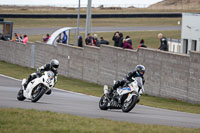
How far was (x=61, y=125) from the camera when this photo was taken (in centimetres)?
1125

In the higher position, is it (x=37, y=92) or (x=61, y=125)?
(x=37, y=92)

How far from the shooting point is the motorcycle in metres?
14.9

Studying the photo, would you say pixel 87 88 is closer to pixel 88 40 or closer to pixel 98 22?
pixel 88 40

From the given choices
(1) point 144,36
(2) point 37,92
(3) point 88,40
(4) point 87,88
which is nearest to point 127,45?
(4) point 87,88

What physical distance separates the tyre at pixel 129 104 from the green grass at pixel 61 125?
2627 millimetres

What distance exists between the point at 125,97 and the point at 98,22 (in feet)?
182

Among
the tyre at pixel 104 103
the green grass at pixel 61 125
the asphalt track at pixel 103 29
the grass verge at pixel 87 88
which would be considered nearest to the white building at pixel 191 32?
the grass verge at pixel 87 88

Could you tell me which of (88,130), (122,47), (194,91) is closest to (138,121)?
(88,130)

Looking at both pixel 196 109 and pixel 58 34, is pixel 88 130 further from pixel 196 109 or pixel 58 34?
pixel 58 34

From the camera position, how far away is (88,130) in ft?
35.0

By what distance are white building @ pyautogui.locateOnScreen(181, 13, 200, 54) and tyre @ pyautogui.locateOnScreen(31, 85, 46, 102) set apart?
60.8 ft

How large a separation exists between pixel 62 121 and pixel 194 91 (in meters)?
11.0

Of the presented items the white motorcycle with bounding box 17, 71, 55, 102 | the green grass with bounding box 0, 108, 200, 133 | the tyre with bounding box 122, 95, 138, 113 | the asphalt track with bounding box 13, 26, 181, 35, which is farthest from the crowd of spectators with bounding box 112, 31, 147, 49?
the asphalt track with bounding box 13, 26, 181, 35

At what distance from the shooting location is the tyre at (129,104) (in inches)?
587
